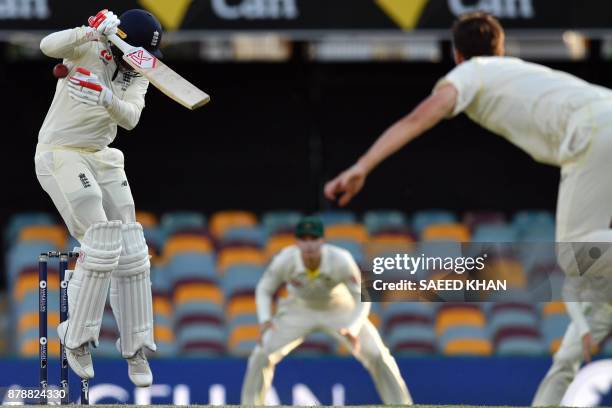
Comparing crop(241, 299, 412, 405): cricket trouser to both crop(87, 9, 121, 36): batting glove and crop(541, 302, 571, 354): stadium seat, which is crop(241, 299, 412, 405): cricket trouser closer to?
crop(541, 302, 571, 354): stadium seat

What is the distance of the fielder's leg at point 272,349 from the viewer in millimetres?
9281

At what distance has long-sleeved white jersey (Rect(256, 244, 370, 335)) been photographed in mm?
9008

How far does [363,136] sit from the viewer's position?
10.7 meters

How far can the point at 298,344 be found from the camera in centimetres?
941

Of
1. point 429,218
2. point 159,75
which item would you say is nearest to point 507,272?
point 159,75

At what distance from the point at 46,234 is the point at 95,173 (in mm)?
4119

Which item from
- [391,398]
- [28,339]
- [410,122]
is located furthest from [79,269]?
[28,339]

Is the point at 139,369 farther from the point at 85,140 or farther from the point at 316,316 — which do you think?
the point at 316,316

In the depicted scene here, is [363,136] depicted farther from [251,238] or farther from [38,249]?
[38,249]

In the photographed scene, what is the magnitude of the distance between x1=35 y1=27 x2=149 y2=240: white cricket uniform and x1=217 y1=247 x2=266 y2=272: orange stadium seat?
4055mm

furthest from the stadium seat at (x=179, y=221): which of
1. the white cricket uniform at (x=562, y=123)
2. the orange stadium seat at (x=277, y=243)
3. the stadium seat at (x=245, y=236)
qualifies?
the white cricket uniform at (x=562, y=123)

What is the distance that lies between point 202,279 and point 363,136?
1392 mm

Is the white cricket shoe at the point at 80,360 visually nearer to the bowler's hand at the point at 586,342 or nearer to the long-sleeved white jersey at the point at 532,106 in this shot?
the long-sleeved white jersey at the point at 532,106

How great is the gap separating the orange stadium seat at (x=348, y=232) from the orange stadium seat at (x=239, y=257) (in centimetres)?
47
